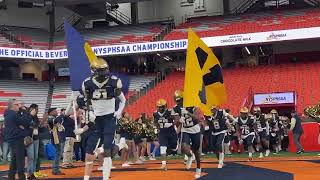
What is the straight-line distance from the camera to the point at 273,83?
32.4 meters

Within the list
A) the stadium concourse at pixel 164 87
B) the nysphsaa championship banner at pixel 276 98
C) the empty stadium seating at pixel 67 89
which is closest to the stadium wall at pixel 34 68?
the stadium concourse at pixel 164 87

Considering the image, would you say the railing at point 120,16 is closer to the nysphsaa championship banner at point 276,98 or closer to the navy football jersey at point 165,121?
the nysphsaa championship banner at point 276,98

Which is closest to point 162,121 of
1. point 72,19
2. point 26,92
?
point 26,92

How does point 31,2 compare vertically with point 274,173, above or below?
above

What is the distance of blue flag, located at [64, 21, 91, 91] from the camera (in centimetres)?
1432

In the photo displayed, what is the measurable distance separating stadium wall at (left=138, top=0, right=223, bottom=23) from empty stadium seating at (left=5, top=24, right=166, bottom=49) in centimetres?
238

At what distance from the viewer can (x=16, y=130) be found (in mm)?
11258

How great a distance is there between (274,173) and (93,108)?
191 inches

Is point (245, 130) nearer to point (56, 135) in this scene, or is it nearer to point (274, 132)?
point (274, 132)

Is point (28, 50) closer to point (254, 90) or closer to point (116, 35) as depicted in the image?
point (116, 35)

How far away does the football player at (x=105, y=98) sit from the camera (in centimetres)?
981

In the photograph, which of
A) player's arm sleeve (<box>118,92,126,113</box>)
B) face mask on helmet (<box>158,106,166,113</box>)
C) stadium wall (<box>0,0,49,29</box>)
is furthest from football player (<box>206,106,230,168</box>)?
stadium wall (<box>0,0,49,29</box>)

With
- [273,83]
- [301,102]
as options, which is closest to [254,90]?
[273,83]

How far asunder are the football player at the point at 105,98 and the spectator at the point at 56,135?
16.8 feet
